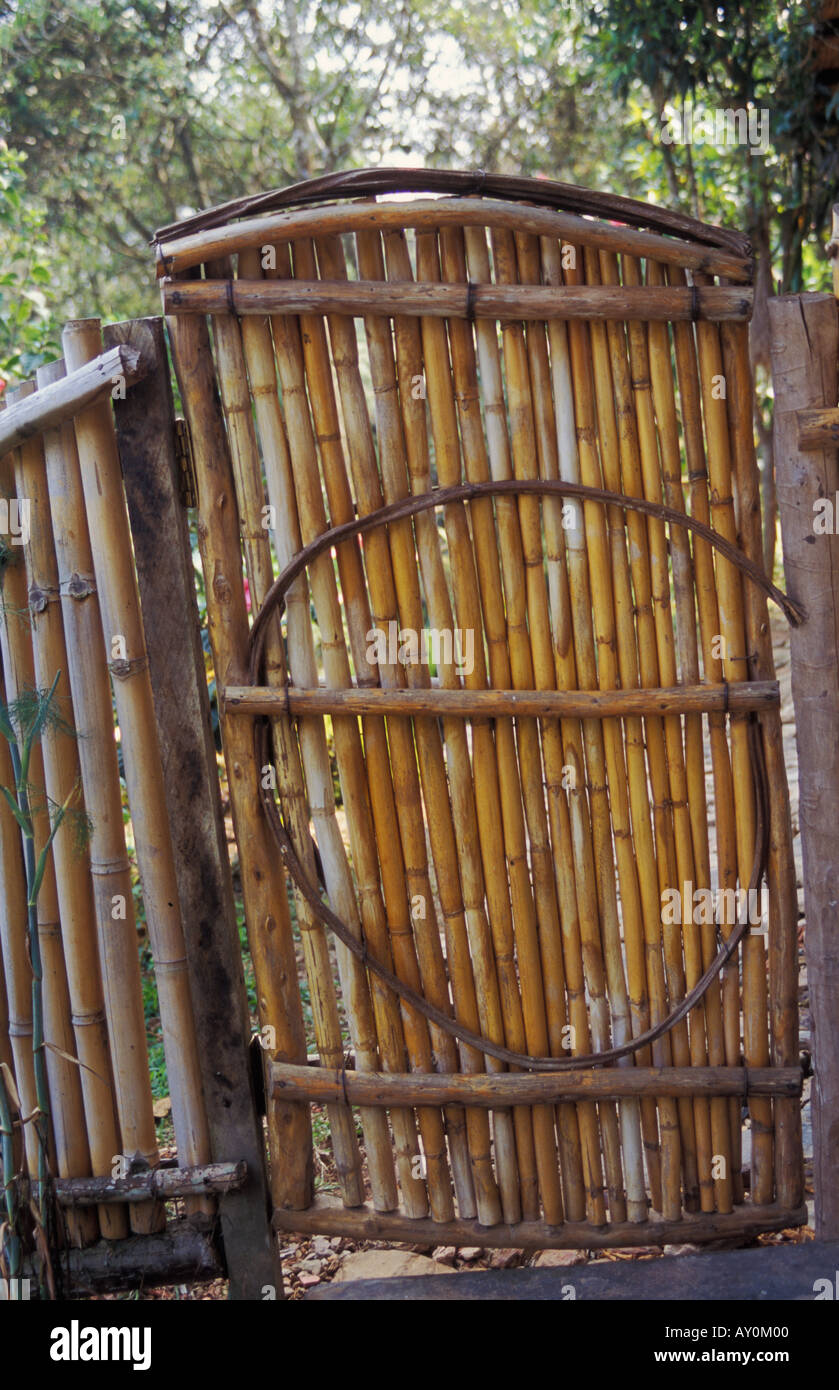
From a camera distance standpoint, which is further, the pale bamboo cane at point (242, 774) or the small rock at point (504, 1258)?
the small rock at point (504, 1258)

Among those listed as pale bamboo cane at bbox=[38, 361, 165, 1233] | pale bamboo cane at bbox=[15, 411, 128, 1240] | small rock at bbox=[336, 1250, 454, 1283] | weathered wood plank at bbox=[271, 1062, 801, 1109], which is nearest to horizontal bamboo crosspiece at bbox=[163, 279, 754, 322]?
pale bamboo cane at bbox=[38, 361, 165, 1233]

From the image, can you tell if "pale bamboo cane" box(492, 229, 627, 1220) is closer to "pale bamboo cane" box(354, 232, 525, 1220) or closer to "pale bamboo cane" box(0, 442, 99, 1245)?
"pale bamboo cane" box(354, 232, 525, 1220)

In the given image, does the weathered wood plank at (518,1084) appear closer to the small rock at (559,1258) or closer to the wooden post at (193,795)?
the wooden post at (193,795)

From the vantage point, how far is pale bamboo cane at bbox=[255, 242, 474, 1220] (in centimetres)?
254

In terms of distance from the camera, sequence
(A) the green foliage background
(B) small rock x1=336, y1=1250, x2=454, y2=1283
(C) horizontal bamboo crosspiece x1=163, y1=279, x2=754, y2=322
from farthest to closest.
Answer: (A) the green foliage background, (B) small rock x1=336, y1=1250, x2=454, y2=1283, (C) horizontal bamboo crosspiece x1=163, y1=279, x2=754, y2=322

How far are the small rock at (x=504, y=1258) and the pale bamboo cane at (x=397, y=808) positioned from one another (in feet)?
1.70

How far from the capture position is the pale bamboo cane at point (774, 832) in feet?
8.55

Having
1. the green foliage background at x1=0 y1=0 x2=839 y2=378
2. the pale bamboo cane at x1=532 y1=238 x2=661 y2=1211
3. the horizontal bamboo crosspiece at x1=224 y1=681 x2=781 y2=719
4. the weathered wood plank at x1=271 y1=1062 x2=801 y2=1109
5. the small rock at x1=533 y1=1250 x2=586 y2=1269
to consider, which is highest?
the green foliage background at x1=0 y1=0 x2=839 y2=378

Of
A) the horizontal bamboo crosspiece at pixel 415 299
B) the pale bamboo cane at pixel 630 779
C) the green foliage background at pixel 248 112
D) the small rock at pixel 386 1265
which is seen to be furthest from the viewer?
the green foliage background at pixel 248 112

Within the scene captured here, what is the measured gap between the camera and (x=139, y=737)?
2623 mm

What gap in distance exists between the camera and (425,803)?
2.68 metres

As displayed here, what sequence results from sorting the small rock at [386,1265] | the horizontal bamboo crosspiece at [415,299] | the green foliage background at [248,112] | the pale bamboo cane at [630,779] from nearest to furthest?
the horizontal bamboo crosspiece at [415,299], the pale bamboo cane at [630,779], the small rock at [386,1265], the green foliage background at [248,112]

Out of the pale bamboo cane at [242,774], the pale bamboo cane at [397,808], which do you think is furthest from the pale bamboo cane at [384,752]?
the pale bamboo cane at [242,774]
